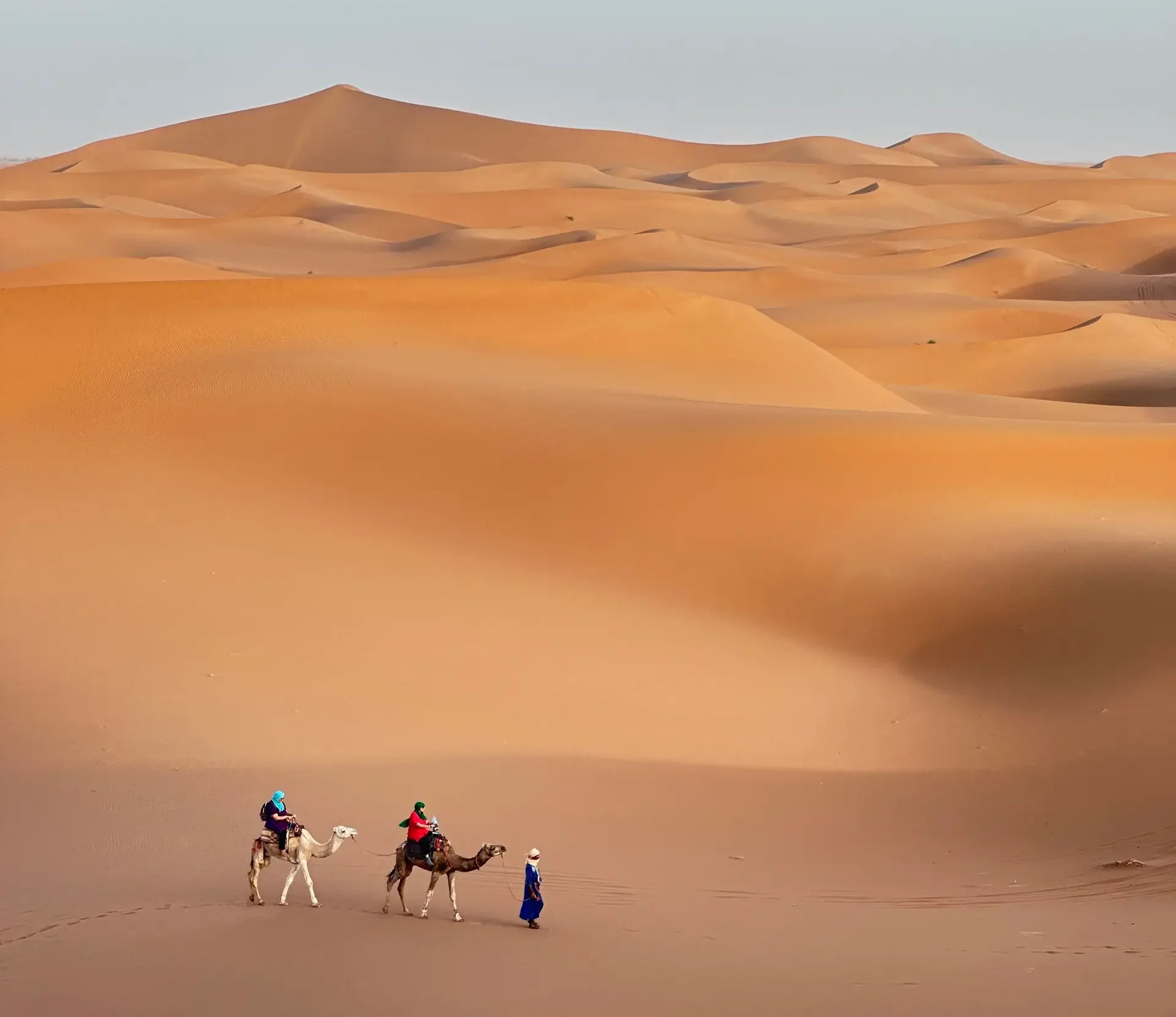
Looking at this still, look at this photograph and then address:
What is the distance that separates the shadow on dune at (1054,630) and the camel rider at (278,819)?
6038 mm

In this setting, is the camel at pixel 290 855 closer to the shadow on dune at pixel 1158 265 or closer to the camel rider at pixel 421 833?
the camel rider at pixel 421 833

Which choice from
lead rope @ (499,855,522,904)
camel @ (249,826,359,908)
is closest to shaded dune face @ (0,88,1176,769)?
lead rope @ (499,855,522,904)

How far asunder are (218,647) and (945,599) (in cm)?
582

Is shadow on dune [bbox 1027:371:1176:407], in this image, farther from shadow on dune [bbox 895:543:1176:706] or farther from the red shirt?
the red shirt

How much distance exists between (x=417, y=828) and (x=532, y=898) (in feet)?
2.08

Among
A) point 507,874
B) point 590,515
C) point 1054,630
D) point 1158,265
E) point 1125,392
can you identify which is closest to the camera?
point 507,874

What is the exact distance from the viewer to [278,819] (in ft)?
23.6

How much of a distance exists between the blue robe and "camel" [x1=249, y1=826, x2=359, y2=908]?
91 cm

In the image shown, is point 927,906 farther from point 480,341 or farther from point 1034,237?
point 1034,237

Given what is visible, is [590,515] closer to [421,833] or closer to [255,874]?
[421,833]

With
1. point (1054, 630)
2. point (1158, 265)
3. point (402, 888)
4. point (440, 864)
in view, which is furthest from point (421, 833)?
point (1158, 265)

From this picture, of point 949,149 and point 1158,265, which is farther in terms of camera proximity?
point 949,149

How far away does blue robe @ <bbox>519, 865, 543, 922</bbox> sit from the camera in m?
6.92

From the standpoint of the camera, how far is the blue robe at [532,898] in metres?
6.92
